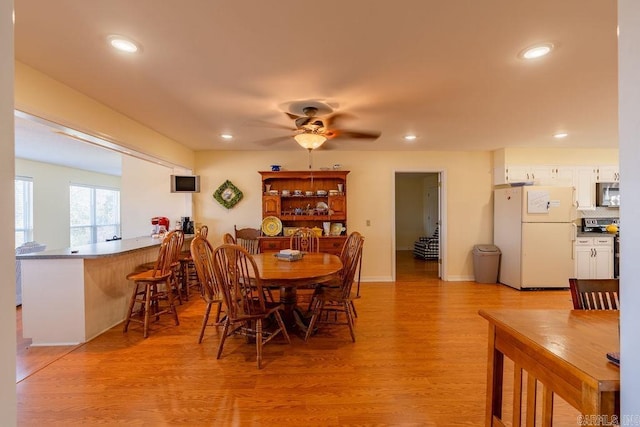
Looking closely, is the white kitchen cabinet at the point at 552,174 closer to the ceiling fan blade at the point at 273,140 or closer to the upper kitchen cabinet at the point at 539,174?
the upper kitchen cabinet at the point at 539,174

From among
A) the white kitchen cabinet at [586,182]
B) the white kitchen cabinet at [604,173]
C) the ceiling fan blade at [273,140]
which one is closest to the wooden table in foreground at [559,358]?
the ceiling fan blade at [273,140]

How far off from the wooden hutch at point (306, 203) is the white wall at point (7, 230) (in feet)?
13.3

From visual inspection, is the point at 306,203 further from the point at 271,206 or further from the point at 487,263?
the point at 487,263

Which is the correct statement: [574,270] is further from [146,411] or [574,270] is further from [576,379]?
[146,411]

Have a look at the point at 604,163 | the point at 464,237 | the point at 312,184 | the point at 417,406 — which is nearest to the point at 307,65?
the point at 417,406

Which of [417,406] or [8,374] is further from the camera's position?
[417,406]

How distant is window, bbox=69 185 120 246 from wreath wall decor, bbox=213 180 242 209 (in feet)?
15.6

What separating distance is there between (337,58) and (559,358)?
6.64 ft

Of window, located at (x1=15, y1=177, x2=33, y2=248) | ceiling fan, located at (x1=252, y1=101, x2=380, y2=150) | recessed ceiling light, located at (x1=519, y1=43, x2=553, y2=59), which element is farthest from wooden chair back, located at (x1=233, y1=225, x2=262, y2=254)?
window, located at (x1=15, y1=177, x2=33, y2=248)

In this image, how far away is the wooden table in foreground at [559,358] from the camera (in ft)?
2.90

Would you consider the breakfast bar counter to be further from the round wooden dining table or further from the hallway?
the hallway

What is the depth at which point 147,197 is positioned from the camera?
5.05 meters

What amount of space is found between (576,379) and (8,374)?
5.25 feet

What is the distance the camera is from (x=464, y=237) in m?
5.29
